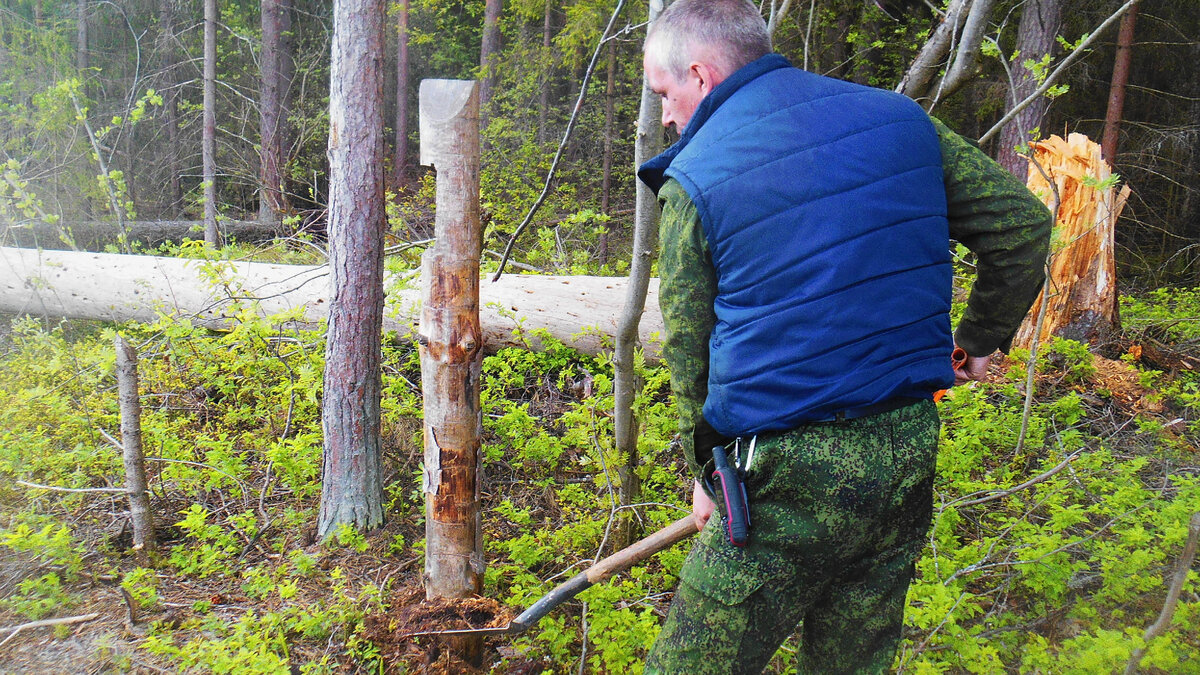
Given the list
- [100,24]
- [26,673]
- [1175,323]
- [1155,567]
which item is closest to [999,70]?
[1175,323]

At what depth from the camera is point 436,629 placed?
2809mm

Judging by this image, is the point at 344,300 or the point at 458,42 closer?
the point at 344,300

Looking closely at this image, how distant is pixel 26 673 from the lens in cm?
300

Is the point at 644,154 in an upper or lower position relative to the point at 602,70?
lower

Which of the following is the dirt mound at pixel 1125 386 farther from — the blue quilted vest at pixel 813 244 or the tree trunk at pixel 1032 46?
the blue quilted vest at pixel 813 244

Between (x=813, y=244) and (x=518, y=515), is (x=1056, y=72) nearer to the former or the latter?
(x=813, y=244)

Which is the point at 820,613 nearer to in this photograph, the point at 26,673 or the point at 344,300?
the point at 344,300

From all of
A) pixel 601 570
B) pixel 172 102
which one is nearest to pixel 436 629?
pixel 601 570

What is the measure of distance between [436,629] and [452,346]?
1120mm

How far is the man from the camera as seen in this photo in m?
1.71

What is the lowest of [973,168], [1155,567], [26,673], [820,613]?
[26,673]

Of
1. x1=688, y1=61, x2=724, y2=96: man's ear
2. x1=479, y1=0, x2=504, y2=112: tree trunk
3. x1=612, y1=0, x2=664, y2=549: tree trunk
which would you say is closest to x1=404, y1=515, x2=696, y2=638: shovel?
x1=612, y1=0, x2=664, y2=549: tree trunk

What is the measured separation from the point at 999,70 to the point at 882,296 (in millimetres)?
11556

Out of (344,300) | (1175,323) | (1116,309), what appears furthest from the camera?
(1175,323)
